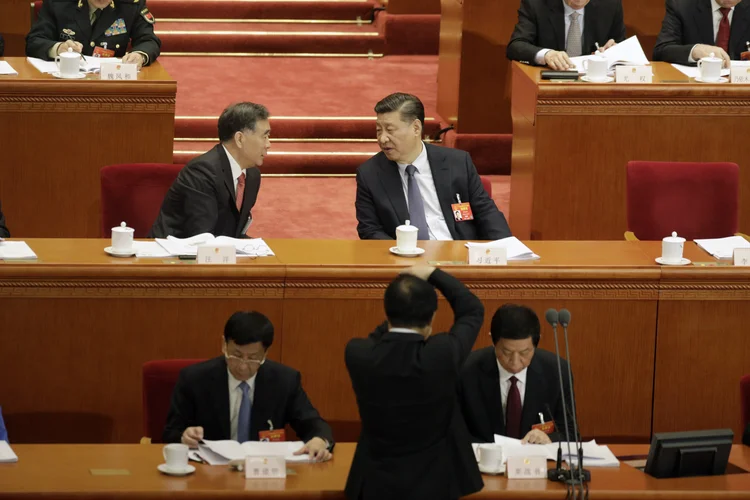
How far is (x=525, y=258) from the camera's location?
470cm

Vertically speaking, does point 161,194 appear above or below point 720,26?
below

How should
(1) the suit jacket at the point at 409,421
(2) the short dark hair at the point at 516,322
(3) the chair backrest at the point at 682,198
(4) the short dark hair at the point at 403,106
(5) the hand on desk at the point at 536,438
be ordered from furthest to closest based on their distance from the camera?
(3) the chair backrest at the point at 682,198 → (4) the short dark hair at the point at 403,106 → (2) the short dark hair at the point at 516,322 → (5) the hand on desk at the point at 536,438 → (1) the suit jacket at the point at 409,421

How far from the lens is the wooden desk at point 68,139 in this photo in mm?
5988

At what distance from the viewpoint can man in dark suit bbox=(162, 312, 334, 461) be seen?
13.2ft

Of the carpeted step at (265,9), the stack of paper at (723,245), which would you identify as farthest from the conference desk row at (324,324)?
the carpeted step at (265,9)

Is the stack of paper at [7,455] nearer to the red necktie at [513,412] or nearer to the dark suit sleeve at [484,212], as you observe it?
the red necktie at [513,412]

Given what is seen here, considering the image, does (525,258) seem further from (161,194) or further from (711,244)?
(161,194)

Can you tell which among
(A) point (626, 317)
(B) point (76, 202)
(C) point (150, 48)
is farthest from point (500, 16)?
(A) point (626, 317)

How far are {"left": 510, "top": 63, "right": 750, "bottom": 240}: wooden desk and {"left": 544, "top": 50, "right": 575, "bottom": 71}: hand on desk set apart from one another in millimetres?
77

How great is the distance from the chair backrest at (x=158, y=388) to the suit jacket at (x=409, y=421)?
91 centimetres

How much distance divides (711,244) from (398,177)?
1.25 meters

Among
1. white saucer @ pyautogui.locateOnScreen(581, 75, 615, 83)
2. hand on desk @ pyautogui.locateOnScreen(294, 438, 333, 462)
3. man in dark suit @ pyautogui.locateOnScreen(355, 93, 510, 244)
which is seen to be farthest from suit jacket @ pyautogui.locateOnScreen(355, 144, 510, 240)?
hand on desk @ pyautogui.locateOnScreen(294, 438, 333, 462)

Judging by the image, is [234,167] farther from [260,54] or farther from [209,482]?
[260,54]

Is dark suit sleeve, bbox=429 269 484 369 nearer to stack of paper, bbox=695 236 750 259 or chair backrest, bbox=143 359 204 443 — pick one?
chair backrest, bbox=143 359 204 443
